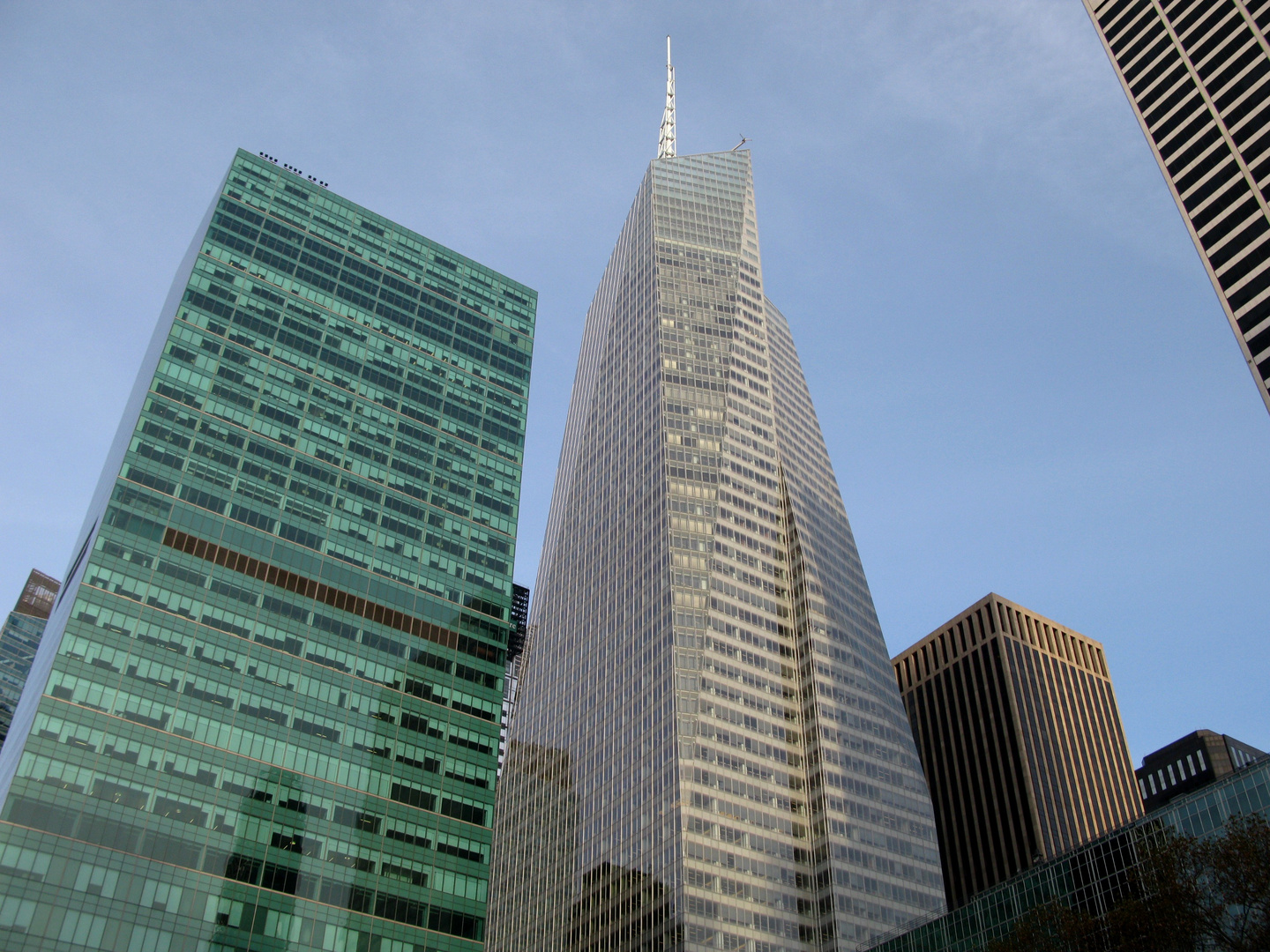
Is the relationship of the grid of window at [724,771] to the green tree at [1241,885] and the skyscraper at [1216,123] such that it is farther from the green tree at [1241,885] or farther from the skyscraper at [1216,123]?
the green tree at [1241,885]

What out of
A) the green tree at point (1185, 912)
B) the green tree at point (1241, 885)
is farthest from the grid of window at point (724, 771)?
the green tree at point (1241, 885)

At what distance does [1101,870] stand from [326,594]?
79987 mm

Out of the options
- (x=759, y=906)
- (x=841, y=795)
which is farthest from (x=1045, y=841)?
(x=759, y=906)

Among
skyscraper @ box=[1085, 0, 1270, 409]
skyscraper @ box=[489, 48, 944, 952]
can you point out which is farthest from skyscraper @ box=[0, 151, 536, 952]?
skyscraper @ box=[1085, 0, 1270, 409]

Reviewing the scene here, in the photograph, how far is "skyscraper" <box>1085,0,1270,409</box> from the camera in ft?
367

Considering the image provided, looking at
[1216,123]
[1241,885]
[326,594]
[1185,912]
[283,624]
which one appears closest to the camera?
[1241,885]

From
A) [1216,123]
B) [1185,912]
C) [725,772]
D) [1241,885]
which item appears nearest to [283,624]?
[725,772]

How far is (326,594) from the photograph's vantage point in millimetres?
126625

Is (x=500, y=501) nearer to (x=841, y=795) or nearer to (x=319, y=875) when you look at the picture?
(x=319, y=875)

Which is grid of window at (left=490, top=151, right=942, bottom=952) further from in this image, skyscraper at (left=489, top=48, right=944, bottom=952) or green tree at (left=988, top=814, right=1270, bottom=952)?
green tree at (left=988, top=814, right=1270, bottom=952)

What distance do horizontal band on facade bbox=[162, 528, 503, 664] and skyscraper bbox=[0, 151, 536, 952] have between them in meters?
0.30

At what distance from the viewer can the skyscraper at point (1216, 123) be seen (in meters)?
112

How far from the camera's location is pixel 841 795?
17275 centimetres

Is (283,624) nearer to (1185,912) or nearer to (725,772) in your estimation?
(725,772)
